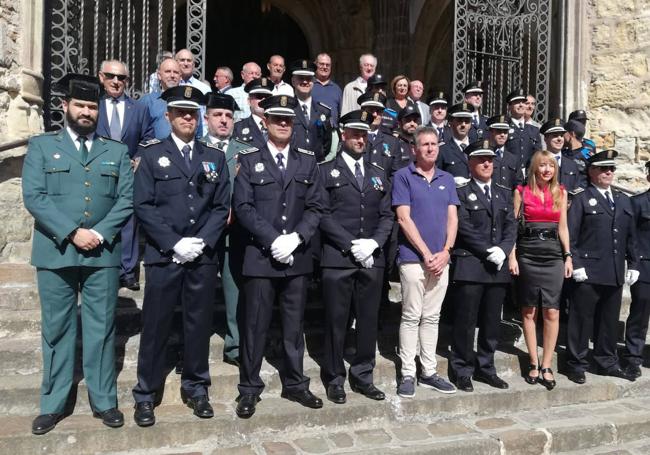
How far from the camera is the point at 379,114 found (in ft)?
17.8

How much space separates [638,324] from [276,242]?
344cm

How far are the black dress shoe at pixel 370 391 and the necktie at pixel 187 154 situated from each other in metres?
1.98

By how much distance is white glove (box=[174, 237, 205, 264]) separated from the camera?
144 inches

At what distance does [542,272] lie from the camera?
4.86 meters

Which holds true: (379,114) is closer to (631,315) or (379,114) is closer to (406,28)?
(631,315)

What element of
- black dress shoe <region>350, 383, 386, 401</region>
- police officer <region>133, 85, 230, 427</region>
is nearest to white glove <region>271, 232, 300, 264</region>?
police officer <region>133, 85, 230, 427</region>

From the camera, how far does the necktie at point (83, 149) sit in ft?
12.1

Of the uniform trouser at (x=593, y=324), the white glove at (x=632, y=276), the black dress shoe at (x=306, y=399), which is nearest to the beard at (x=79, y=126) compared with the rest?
the black dress shoe at (x=306, y=399)

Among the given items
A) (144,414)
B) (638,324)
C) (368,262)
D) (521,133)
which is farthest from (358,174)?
(638,324)

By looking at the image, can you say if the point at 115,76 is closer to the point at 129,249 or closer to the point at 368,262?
the point at 129,249

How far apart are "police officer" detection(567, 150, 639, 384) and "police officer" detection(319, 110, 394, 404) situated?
1843 mm

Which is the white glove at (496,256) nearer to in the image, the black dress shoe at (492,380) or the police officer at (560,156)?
the black dress shoe at (492,380)

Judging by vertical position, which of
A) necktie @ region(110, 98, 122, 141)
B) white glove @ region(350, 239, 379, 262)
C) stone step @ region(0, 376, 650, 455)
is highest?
necktie @ region(110, 98, 122, 141)

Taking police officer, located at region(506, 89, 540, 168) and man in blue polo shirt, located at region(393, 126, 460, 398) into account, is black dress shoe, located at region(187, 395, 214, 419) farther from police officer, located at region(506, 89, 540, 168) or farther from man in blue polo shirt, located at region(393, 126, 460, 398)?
police officer, located at region(506, 89, 540, 168)
